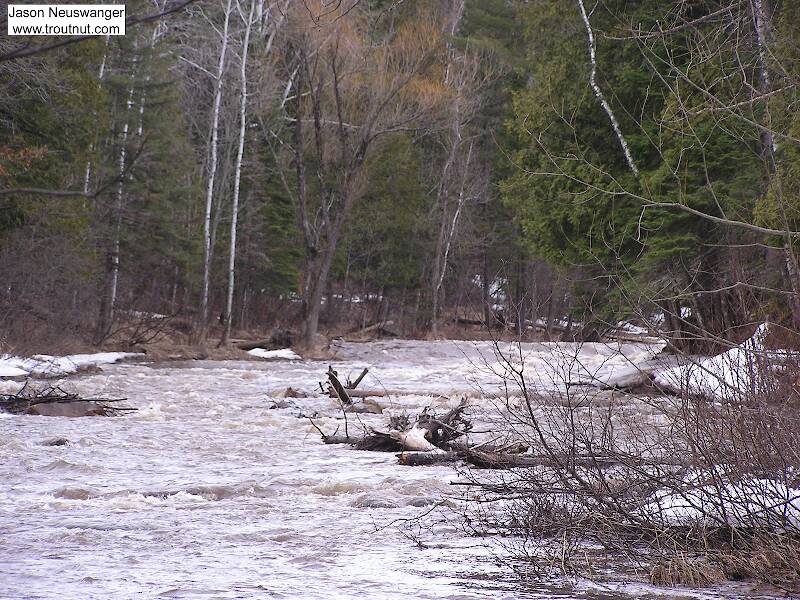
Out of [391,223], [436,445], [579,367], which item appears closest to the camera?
[579,367]

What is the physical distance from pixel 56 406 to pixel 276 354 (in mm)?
14164

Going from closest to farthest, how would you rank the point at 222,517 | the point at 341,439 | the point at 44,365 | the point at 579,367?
the point at 222,517
the point at 579,367
the point at 341,439
the point at 44,365

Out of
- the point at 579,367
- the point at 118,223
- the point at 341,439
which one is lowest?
the point at 341,439

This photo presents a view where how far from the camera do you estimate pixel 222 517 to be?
688 centimetres

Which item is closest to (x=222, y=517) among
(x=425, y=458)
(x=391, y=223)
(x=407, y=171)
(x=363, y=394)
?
(x=425, y=458)

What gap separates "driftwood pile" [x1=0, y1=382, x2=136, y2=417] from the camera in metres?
12.7

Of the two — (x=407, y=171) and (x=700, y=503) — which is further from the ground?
(x=407, y=171)

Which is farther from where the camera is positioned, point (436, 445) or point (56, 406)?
point (56, 406)

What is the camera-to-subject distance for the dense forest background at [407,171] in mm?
8680

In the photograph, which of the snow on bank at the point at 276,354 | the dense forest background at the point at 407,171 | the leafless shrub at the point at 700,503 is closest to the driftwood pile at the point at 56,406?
the dense forest background at the point at 407,171

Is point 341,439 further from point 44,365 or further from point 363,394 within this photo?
point 44,365

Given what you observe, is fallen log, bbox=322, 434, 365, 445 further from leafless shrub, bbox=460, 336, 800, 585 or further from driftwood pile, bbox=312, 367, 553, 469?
leafless shrub, bbox=460, 336, 800, 585

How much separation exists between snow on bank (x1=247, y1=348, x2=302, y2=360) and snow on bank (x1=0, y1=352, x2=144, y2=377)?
6146 millimetres

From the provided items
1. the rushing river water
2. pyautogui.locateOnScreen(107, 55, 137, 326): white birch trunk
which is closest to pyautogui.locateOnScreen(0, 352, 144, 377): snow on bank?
the rushing river water
